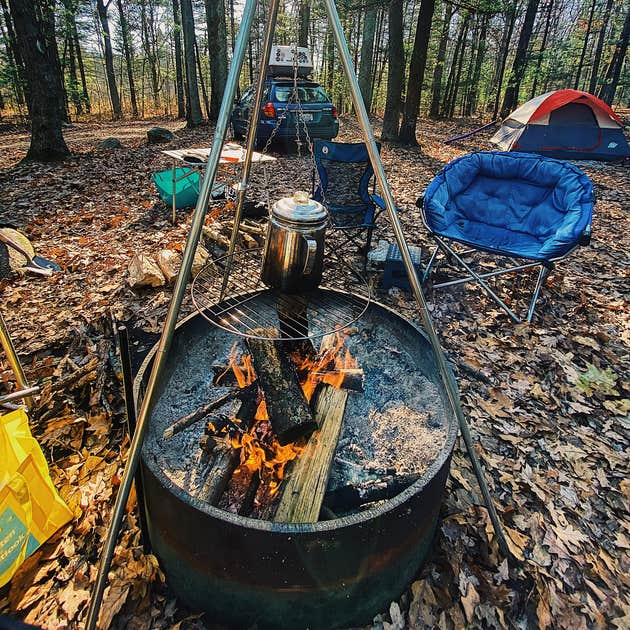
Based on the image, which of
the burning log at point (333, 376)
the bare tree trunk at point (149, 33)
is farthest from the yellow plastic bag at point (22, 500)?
the bare tree trunk at point (149, 33)

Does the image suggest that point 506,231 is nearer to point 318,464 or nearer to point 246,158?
point 246,158

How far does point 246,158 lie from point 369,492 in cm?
225

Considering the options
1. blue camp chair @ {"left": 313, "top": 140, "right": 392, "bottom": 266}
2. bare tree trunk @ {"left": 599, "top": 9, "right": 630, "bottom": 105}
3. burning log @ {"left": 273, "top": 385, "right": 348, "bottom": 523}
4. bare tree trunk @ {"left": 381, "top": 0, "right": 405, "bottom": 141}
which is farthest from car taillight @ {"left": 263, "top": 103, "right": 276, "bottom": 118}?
bare tree trunk @ {"left": 599, "top": 9, "right": 630, "bottom": 105}

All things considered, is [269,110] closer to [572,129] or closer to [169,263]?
[169,263]

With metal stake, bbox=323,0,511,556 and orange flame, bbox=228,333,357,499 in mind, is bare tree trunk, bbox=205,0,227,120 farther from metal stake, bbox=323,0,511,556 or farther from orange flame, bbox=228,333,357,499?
metal stake, bbox=323,0,511,556

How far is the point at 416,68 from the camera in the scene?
1022 centimetres

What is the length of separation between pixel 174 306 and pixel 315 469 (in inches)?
43.1

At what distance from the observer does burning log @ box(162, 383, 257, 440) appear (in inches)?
94.6

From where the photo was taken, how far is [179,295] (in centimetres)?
169

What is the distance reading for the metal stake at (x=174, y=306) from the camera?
1.66 meters

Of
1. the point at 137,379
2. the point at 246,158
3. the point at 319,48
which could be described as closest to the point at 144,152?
the point at 246,158

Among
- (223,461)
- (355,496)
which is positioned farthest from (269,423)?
(355,496)

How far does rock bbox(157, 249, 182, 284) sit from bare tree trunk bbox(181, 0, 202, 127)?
11977 mm

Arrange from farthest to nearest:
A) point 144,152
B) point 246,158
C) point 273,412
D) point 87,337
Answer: point 144,152, point 87,337, point 246,158, point 273,412
